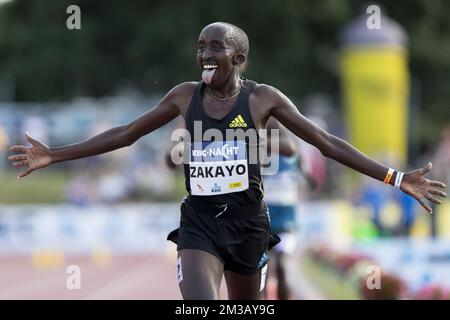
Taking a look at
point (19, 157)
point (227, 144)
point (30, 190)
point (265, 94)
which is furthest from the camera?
point (30, 190)

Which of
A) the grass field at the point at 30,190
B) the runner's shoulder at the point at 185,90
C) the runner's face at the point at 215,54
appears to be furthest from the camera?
the grass field at the point at 30,190

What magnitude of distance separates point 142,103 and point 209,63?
31.7 metres

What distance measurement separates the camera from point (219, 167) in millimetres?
6777

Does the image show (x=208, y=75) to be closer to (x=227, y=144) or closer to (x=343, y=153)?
(x=227, y=144)

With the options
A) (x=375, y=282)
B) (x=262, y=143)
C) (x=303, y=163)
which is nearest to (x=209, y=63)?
(x=262, y=143)

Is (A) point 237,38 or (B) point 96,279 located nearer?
(A) point 237,38

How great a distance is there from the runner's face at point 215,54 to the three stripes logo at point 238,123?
243mm

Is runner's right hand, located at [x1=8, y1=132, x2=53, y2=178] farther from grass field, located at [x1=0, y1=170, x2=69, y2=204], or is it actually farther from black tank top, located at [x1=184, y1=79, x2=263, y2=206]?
grass field, located at [x1=0, y1=170, x2=69, y2=204]

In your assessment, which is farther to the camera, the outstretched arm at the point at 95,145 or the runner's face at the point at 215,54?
the outstretched arm at the point at 95,145

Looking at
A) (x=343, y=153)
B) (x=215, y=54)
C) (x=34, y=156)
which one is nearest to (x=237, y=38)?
(x=215, y=54)

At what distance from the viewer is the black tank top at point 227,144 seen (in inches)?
266

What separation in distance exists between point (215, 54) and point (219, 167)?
2.26 ft

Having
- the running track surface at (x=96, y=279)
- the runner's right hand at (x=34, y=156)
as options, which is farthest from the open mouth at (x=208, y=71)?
the running track surface at (x=96, y=279)

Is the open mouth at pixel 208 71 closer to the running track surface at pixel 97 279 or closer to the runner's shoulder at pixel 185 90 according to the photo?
the runner's shoulder at pixel 185 90
